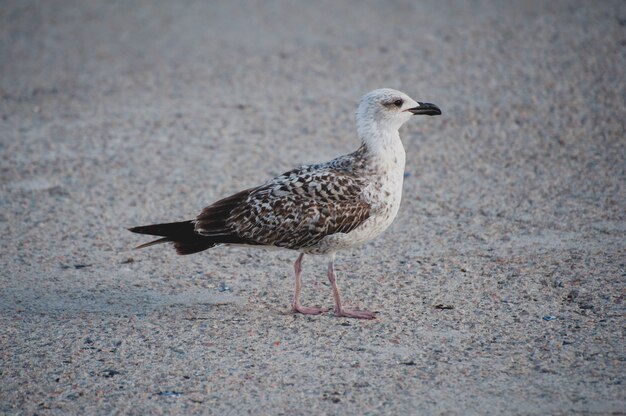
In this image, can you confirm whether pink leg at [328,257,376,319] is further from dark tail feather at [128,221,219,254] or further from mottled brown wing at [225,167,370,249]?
dark tail feather at [128,221,219,254]

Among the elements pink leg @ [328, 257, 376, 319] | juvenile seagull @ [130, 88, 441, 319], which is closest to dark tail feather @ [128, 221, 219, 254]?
juvenile seagull @ [130, 88, 441, 319]

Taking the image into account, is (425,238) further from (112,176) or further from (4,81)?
(4,81)

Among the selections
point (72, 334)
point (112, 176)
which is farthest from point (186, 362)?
point (112, 176)

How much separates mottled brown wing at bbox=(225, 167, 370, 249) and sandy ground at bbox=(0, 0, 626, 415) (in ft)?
1.98

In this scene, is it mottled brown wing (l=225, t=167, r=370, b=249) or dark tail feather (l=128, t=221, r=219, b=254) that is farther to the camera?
dark tail feather (l=128, t=221, r=219, b=254)

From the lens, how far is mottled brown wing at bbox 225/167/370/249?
237 inches

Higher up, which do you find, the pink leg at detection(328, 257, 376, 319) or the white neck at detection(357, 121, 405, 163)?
the white neck at detection(357, 121, 405, 163)

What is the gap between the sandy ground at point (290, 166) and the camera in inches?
205

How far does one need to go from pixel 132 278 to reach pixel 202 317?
1079 mm

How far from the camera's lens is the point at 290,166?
9.27m

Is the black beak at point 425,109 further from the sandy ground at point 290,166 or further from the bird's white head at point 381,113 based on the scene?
the sandy ground at point 290,166

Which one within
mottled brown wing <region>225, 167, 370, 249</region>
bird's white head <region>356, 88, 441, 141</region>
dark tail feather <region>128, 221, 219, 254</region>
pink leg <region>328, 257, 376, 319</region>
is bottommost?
pink leg <region>328, 257, 376, 319</region>

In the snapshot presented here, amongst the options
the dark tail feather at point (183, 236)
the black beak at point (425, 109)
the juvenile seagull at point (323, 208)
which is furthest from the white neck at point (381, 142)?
the dark tail feather at point (183, 236)

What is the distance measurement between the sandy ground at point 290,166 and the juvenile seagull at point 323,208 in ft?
1.75
